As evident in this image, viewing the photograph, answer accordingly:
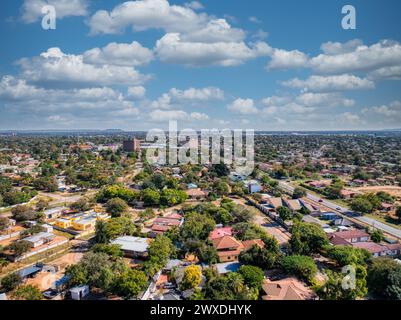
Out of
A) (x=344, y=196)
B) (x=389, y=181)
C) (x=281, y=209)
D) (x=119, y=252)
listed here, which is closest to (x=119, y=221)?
(x=119, y=252)

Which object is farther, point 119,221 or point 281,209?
point 281,209

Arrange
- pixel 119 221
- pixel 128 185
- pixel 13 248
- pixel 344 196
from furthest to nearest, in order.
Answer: pixel 128 185 → pixel 344 196 → pixel 119 221 → pixel 13 248

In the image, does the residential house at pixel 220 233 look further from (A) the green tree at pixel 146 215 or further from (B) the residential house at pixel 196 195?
(B) the residential house at pixel 196 195

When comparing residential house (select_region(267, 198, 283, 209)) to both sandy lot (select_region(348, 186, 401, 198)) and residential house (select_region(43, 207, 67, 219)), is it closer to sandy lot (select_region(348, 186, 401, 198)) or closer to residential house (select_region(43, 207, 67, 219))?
sandy lot (select_region(348, 186, 401, 198))

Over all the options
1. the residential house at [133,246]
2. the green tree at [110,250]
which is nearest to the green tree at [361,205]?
the residential house at [133,246]

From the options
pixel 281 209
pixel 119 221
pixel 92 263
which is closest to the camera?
pixel 92 263

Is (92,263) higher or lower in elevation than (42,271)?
higher
